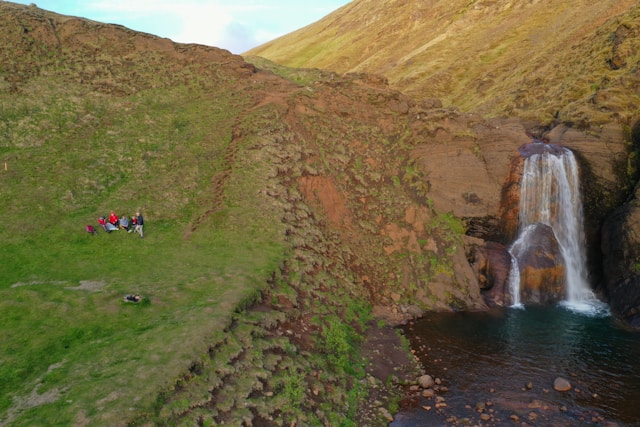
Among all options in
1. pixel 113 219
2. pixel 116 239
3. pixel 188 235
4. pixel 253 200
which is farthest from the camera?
pixel 253 200

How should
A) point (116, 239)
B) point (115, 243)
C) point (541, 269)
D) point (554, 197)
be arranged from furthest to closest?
point (554, 197), point (541, 269), point (116, 239), point (115, 243)

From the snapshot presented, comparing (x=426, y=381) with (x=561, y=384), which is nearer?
(x=561, y=384)

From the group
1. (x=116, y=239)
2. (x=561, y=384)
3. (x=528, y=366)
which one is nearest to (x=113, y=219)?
(x=116, y=239)

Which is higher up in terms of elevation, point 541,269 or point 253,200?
point 253,200

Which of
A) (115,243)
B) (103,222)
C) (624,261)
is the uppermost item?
(103,222)

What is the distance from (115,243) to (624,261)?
128 ft

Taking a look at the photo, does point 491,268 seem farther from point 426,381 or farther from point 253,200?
point 253,200

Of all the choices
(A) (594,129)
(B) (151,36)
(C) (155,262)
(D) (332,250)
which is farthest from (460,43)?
(C) (155,262)

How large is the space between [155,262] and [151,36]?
34845 millimetres

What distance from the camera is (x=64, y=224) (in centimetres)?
2873

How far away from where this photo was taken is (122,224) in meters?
29.6

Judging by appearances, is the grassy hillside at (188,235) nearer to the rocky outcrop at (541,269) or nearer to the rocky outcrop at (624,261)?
the rocky outcrop at (541,269)

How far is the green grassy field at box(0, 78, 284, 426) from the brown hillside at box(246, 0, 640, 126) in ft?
124

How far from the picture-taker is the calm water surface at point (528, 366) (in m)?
20.4
